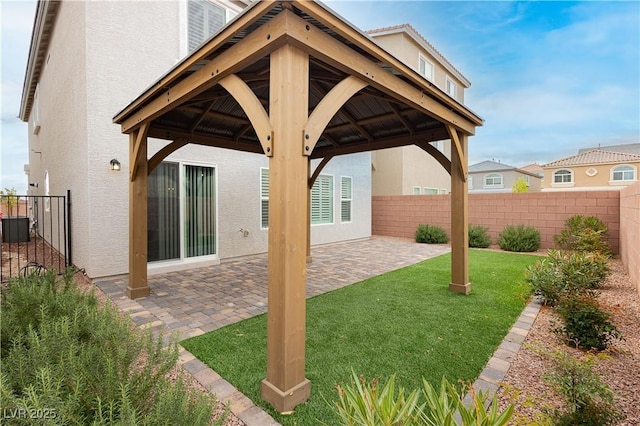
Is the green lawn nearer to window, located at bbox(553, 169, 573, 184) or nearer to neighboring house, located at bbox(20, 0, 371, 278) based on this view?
neighboring house, located at bbox(20, 0, 371, 278)

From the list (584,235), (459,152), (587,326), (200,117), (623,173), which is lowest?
(587,326)

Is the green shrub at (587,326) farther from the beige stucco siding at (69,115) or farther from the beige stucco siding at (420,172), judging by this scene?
the beige stucco siding at (420,172)

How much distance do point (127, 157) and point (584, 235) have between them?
11.0m

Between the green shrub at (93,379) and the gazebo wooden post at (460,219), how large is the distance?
15.1 ft

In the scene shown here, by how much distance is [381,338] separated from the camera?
3723 millimetres

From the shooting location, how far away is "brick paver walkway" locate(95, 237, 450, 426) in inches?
114

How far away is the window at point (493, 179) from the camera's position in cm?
3584

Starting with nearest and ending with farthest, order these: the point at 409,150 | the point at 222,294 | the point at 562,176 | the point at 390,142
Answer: the point at 222,294 < the point at 390,142 < the point at 409,150 < the point at 562,176

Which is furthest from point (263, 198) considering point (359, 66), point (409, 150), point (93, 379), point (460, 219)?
point (409, 150)

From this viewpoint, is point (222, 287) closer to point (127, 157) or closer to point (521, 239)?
point (127, 157)

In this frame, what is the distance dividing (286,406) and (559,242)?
32.8ft

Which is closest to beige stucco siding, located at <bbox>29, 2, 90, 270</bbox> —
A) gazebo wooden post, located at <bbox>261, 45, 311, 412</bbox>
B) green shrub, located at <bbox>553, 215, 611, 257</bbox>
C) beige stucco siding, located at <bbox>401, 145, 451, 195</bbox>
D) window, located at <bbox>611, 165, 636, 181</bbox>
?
gazebo wooden post, located at <bbox>261, 45, 311, 412</bbox>

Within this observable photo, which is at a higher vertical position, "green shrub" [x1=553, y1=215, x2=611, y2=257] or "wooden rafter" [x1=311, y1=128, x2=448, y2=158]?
"wooden rafter" [x1=311, y1=128, x2=448, y2=158]

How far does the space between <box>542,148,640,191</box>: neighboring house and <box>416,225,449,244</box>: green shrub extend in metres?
23.3
